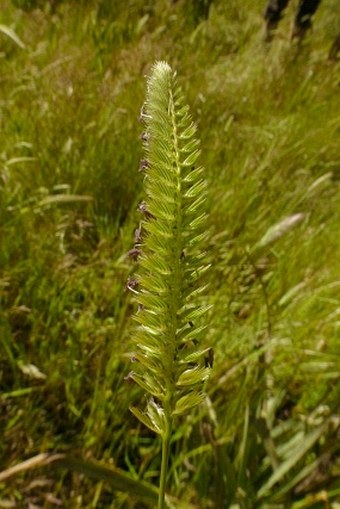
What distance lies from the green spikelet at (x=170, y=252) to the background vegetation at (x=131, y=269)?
57 centimetres

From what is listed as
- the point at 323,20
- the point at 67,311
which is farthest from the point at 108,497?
the point at 323,20

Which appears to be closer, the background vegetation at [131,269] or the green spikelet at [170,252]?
the green spikelet at [170,252]

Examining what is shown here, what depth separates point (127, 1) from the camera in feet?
11.2

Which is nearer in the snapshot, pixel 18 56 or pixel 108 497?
pixel 108 497

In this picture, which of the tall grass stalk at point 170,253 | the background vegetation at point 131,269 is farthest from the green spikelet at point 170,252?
the background vegetation at point 131,269

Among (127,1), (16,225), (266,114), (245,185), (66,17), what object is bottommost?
(16,225)

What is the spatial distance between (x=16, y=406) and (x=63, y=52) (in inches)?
69.2

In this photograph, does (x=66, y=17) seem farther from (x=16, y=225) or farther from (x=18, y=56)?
(x=16, y=225)

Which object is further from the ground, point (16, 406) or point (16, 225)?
point (16, 225)

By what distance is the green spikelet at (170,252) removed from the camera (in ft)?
1.32

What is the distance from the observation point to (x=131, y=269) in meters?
1.40

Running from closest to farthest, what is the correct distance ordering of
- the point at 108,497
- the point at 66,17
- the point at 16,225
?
the point at 108,497 < the point at 16,225 < the point at 66,17

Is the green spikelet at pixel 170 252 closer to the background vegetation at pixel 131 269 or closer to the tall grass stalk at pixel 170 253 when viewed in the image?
the tall grass stalk at pixel 170 253

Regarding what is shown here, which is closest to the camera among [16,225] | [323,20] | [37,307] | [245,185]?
[37,307]
